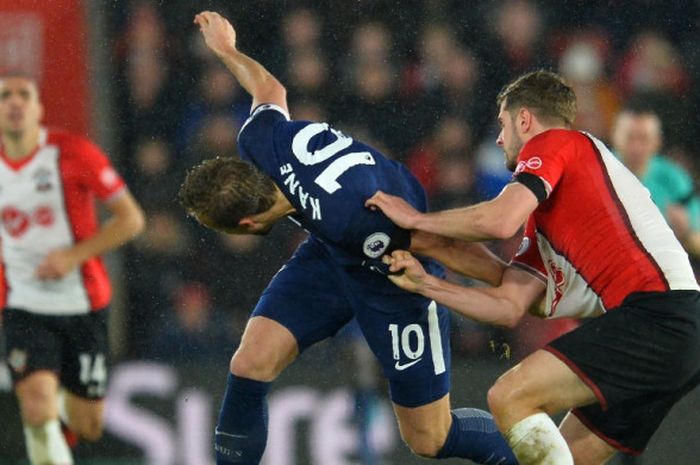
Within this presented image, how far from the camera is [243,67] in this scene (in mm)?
5020

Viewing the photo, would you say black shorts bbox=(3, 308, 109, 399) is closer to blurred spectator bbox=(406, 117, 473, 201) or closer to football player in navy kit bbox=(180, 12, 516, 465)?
football player in navy kit bbox=(180, 12, 516, 465)

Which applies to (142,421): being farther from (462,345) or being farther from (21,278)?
(462,345)

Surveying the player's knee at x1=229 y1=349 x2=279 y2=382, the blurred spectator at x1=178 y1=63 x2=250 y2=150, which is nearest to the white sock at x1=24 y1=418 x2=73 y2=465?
the blurred spectator at x1=178 y1=63 x2=250 y2=150

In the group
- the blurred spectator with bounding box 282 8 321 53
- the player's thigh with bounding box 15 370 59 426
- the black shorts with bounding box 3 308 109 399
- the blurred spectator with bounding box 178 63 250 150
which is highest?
the blurred spectator with bounding box 282 8 321 53

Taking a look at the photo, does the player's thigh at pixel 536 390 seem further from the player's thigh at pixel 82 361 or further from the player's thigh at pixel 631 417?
the player's thigh at pixel 82 361

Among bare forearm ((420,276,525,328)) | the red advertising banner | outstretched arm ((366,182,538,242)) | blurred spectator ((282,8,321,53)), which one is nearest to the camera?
outstretched arm ((366,182,538,242))

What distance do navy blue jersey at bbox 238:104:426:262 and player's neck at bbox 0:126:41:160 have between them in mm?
1834

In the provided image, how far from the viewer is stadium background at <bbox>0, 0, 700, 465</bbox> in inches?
238

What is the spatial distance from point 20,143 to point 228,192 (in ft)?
6.70

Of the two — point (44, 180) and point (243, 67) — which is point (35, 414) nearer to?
point (44, 180)

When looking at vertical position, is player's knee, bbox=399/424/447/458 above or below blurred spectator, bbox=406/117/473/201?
below

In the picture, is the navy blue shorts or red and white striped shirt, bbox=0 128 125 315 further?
red and white striped shirt, bbox=0 128 125 315

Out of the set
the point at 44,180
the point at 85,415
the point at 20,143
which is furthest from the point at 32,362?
the point at 20,143

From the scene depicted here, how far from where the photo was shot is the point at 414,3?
6.43 m
